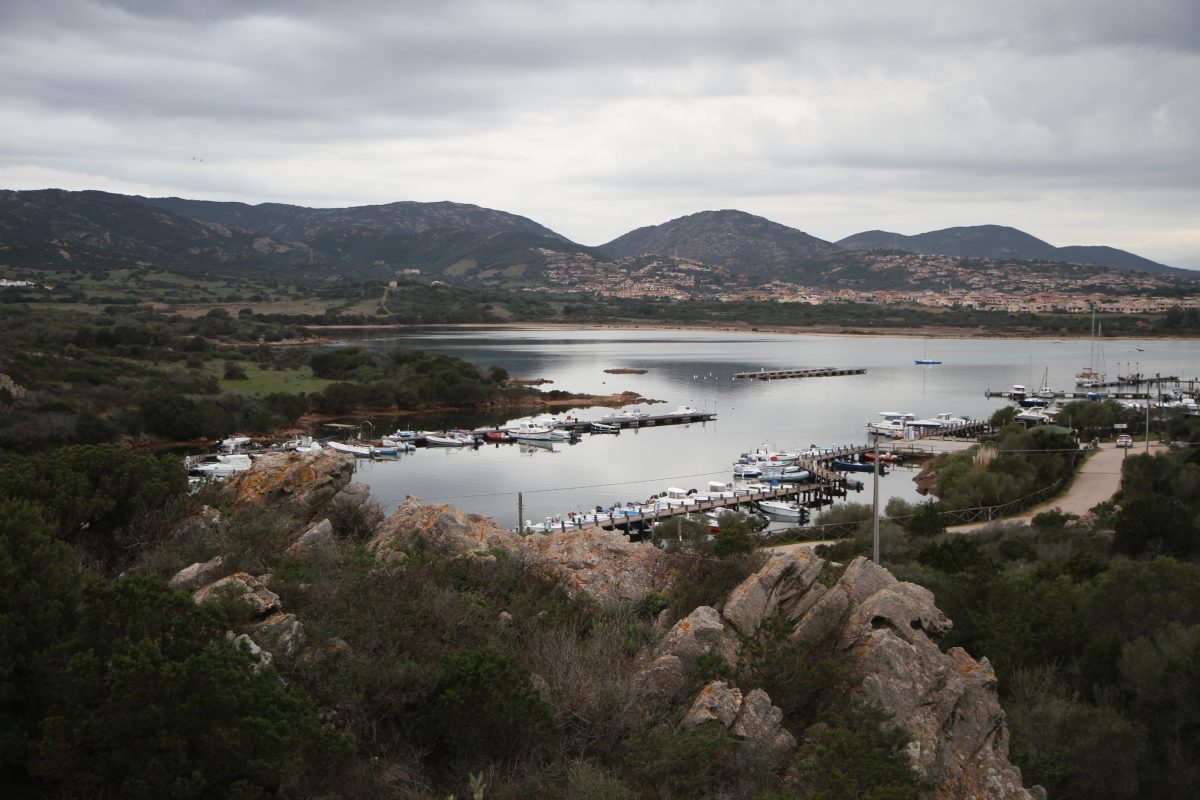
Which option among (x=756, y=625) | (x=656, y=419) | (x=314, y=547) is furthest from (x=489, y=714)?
(x=656, y=419)

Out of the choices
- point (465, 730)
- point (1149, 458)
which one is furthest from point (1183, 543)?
point (465, 730)

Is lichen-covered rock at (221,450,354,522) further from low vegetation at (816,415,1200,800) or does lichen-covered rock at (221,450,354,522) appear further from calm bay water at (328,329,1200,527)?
calm bay water at (328,329,1200,527)

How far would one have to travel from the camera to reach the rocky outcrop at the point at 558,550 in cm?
970

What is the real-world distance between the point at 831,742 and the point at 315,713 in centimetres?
333

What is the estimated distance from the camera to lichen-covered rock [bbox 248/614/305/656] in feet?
22.2

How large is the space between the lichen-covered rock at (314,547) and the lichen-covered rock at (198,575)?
80 centimetres

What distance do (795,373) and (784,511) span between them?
48.1m

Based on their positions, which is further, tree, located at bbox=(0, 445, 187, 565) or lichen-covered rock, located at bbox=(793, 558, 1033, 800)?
tree, located at bbox=(0, 445, 187, 565)

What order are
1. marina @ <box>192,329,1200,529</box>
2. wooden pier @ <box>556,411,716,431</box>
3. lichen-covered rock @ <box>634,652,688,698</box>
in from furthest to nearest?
1. wooden pier @ <box>556,411,716,431</box>
2. marina @ <box>192,329,1200,529</box>
3. lichen-covered rock @ <box>634,652,688,698</box>

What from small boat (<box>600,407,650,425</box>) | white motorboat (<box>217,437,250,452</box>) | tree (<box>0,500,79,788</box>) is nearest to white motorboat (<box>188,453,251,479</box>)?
white motorboat (<box>217,437,250,452</box>)

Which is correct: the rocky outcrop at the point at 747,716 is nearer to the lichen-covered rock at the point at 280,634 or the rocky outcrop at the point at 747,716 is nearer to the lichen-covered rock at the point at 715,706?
the lichen-covered rock at the point at 715,706

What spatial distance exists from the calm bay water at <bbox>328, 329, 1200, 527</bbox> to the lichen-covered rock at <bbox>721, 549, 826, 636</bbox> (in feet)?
70.2

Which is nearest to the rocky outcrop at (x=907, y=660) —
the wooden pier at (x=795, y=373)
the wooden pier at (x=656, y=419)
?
the wooden pier at (x=656, y=419)

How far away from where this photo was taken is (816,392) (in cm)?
7119
